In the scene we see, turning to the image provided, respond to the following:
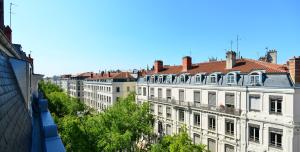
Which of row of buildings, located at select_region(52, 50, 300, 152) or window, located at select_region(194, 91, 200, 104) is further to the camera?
window, located at select_region(194, 91, 200, 104)

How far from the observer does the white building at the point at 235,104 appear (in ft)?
76.6

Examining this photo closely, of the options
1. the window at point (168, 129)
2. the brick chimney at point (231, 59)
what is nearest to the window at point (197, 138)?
the window at point (168, 129)

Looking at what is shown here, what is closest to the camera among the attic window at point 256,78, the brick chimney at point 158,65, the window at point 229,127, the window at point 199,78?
the attic window at point 256,78

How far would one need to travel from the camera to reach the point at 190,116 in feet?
116

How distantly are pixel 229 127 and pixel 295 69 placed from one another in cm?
942

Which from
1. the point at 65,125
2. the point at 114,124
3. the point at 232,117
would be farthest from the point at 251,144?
the point at 65,125

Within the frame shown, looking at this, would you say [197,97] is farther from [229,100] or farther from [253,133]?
[253,133]

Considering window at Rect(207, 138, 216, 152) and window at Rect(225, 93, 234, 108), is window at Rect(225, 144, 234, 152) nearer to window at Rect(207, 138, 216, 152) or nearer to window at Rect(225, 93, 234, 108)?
window at Rect(207, 138, 216, 152)

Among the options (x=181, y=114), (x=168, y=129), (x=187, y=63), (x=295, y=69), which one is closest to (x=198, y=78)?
(x=187, y=63)

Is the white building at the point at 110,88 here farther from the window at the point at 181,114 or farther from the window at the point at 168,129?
the window at the point at 181,114

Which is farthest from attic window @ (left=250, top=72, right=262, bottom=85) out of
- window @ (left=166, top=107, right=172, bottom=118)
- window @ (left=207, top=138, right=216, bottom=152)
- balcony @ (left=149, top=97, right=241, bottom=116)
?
window @ (left=166, top=107, right=172, bottom=118)

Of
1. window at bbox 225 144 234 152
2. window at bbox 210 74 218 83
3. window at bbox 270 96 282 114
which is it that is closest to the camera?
window at bbox 270 96 282 114

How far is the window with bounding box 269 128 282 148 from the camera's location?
23822mm

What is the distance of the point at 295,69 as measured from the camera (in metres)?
23.3
